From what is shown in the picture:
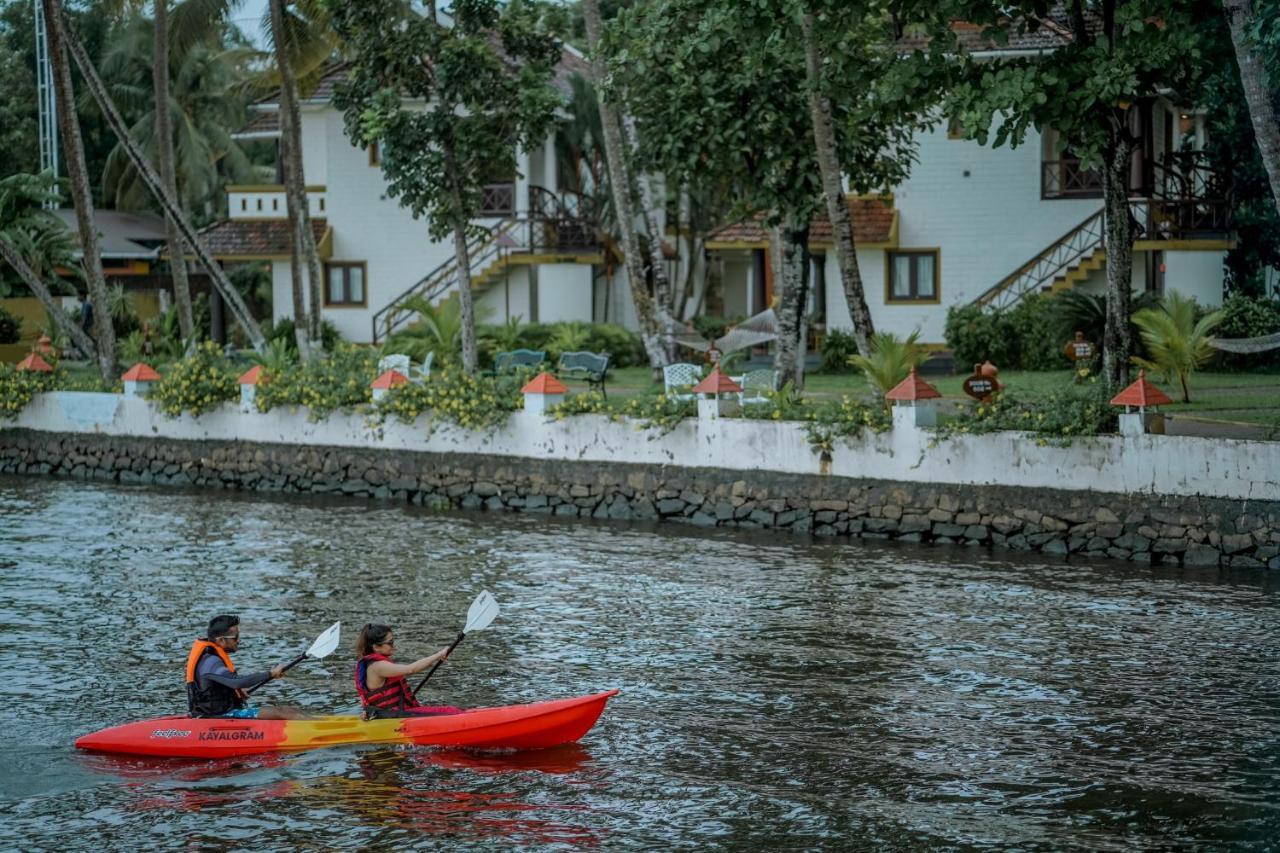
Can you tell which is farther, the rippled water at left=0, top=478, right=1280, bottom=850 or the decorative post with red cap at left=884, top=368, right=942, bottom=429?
the decorative post with red cap at left=884, top=368, right=942, bottom=429

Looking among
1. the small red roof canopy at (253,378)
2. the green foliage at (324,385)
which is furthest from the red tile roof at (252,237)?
the green foliage at (324,385)

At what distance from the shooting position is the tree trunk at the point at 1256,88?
19.3m

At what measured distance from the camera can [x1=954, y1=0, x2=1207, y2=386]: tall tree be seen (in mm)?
21844

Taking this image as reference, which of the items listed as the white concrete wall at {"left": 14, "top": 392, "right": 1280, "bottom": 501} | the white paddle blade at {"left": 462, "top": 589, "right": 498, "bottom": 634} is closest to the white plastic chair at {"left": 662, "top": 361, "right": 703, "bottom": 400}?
the white concrete wall at {"left": 14, "top": 392, "right": 1280, "bottom": 501}

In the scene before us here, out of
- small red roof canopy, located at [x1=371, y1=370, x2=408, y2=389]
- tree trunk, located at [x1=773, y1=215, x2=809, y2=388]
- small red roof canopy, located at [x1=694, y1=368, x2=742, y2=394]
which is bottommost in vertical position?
small red roof canopy, located at [x1=694, y1=368, x2=742, y2=394]

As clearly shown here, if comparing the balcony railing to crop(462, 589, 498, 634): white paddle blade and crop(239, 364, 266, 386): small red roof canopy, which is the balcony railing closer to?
crop(239, 364, 266, 386): small red roof canopy

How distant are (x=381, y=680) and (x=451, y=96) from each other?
19669 mm

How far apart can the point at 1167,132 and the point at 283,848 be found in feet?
109

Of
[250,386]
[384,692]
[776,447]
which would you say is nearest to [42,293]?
[250,386]

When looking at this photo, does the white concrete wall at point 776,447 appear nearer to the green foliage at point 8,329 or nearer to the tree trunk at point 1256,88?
the tree trunk at point 1256,88

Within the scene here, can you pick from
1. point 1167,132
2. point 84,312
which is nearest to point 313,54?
point 84,312

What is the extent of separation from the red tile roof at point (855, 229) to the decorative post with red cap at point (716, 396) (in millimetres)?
13221

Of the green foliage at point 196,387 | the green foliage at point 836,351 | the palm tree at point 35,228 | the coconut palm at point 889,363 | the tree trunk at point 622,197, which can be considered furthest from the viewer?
the palm tree at point 35,228

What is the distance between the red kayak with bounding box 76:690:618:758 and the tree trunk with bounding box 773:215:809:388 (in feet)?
53.7
